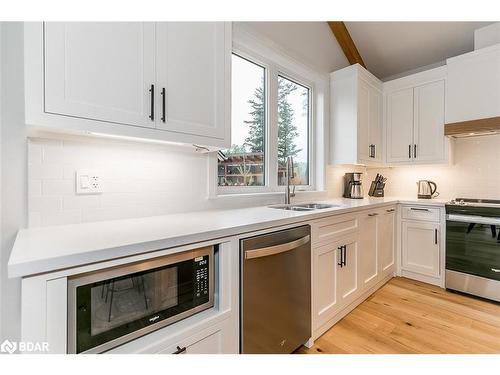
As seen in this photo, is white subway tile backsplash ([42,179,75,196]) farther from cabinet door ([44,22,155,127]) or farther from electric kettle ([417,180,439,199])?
electric kettle ([417,180,439,199])

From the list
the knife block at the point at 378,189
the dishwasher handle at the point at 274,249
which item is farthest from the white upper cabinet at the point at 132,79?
the knife block at the point at 378,189

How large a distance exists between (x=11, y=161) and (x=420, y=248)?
10.9 ft

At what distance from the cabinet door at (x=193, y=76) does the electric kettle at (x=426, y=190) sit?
271 cm

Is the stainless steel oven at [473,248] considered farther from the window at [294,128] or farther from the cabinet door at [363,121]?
the window at [294,128]

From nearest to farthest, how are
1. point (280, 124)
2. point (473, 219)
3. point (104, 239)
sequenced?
point (104, 239)
point (473, 219)
point (280, 124)

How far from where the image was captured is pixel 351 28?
3023 mm

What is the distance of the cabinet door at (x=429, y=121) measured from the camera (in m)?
2.83

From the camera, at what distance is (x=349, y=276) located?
2031mm

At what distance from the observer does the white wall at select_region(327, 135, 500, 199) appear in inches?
107

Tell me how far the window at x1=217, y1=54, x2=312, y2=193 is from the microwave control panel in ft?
2.97

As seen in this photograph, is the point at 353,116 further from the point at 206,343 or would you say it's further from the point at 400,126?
the point at 206,343

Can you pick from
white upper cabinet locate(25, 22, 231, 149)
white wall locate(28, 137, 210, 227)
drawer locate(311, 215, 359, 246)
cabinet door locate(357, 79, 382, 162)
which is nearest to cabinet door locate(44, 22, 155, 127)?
white upper cabinet locate(25, 22, 231, 149)

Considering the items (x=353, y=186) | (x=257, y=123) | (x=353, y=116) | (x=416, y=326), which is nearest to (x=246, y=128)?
(x=257, y=123)
